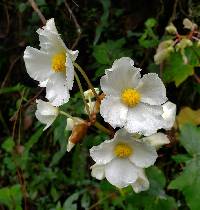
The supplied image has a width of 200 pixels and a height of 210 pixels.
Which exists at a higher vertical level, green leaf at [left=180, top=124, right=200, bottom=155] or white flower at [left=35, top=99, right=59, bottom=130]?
white flower at [left=35, top=99, right=59, bottom=130]

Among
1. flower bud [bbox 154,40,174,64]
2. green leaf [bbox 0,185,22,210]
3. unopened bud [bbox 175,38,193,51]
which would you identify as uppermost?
unopened bud [bbox 175,38,193,51]

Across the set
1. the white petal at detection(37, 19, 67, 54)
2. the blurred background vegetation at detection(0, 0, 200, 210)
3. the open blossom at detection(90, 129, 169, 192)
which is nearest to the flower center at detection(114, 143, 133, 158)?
the open blossom at detection(90, 129, 169, 192)

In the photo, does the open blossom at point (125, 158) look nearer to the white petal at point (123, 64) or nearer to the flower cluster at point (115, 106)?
the flower cluster at point (115, 106)

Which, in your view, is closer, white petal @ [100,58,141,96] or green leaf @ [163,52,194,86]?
white petal @ [100,58,141,96]

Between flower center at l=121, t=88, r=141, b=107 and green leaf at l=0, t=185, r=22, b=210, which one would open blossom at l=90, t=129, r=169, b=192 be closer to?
flower center at l=121, t=88, r=141, b=107

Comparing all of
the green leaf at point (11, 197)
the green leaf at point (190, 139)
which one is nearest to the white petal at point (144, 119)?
the green leaf at point (190, 139)

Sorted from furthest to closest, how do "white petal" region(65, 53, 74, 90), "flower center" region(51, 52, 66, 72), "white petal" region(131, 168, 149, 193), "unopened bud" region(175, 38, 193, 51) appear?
"unopened bud" region(175, 38, 193, 51)
"white petal" region(131, 168, 149, 193)
"flower center" region(51, 52, 66, 72)
"white petal" region(65, 53, 74, 90)

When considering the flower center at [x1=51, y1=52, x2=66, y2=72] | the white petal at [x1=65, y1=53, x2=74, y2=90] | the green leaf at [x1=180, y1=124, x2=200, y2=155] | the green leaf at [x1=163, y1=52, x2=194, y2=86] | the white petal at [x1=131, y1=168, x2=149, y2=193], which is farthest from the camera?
the green leaf at [x1=163, y1=52, x2=194, y2=86]
